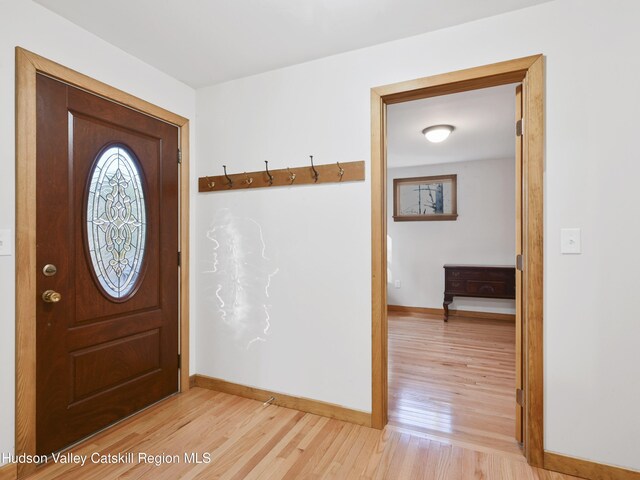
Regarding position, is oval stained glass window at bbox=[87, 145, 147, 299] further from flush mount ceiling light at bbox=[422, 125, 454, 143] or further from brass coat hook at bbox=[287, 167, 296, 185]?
flush mount ceiling light at bbox=[422, 125, 454, 143]

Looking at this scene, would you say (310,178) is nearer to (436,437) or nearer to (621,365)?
(436,437)

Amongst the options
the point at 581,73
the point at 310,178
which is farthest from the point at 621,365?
the point at 310,178

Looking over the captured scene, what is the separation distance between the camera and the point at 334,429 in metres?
2.07

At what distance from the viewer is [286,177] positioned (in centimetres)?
236

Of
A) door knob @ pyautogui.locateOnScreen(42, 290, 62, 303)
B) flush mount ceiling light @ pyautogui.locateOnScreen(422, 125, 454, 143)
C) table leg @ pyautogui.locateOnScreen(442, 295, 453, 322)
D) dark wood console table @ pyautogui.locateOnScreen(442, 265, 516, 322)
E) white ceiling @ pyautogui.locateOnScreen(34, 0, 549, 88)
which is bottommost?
table leg @ pyautogui.locateOnScreen(442, 295, 453, 322)

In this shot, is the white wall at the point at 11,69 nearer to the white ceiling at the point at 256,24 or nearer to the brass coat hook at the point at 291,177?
the white ceiling at the point at 256,24

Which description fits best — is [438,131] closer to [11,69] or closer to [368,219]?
[368,219]

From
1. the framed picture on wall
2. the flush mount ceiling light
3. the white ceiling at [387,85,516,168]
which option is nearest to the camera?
the white ceiling at [387,85,516,168]

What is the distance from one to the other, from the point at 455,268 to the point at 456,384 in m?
2.47

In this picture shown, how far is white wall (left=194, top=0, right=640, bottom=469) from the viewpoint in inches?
63.4

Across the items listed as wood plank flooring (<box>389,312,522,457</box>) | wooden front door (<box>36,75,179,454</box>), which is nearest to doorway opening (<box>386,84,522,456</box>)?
wood plank flooring (<box>389,312,522,457</box>)

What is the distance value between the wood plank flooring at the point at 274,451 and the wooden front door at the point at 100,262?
25 cm

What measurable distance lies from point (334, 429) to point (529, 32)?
2488mm

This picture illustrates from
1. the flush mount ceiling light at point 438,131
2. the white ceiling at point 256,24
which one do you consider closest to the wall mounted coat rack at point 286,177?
the white ceiling at point 256,24
